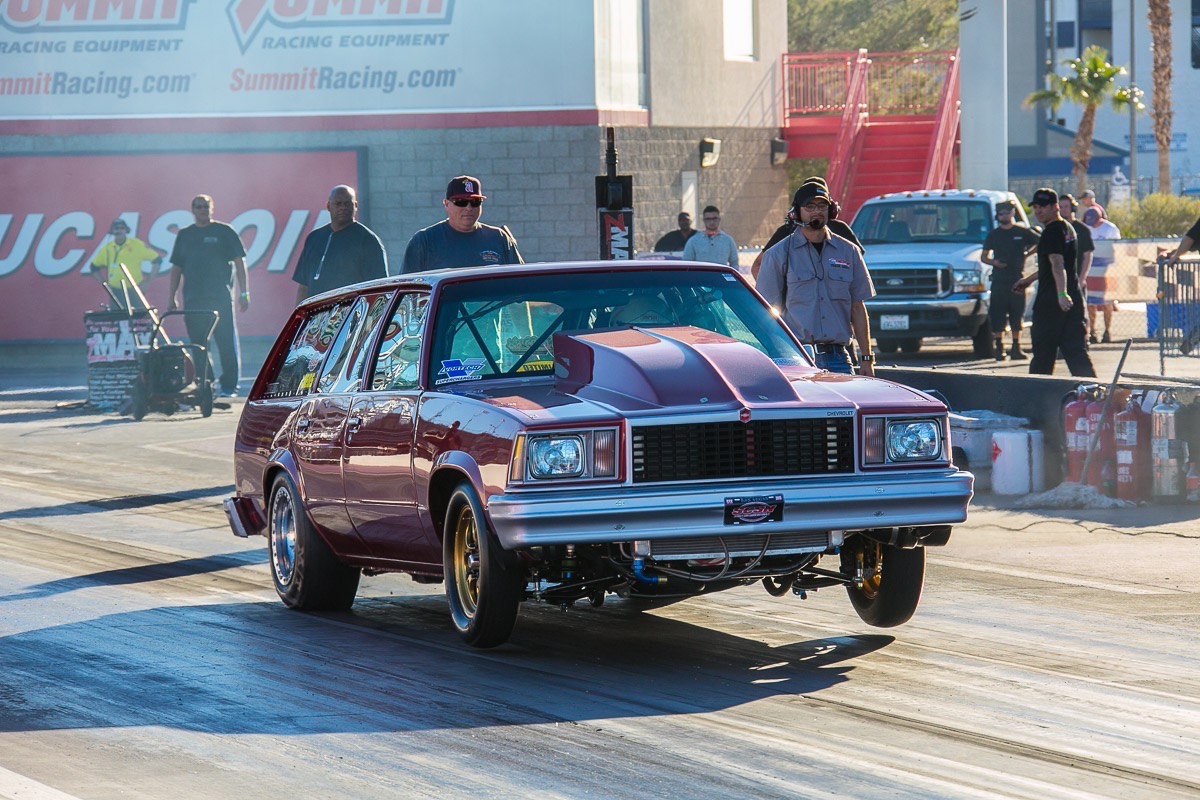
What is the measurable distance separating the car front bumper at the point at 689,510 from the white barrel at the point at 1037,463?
594 centimetres

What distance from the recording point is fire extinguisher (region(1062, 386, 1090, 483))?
1258cm

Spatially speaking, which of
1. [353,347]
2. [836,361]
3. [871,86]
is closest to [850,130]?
[871,86]

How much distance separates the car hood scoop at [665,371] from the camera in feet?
23.4

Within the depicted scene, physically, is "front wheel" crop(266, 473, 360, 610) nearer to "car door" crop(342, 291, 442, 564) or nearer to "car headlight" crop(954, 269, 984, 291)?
"car door" crop(342, 291, 442, 564)

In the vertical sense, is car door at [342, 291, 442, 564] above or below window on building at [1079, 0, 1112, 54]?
below

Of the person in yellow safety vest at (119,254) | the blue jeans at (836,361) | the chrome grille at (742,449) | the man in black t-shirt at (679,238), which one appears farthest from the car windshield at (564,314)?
the person in yellow safety vest at (119,254)

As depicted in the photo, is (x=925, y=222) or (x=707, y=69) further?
(x=707, y=69)

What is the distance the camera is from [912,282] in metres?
23.2

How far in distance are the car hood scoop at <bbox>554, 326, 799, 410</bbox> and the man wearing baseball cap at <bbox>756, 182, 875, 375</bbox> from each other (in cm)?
315

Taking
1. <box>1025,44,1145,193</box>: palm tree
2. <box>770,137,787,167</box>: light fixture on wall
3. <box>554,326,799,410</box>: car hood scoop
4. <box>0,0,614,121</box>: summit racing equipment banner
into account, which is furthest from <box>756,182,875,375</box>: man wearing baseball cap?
<box>1025,44,1145,193</box>: palm tree

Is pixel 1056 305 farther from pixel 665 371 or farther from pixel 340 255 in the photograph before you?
pixel 665 371

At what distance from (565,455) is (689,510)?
0.49m

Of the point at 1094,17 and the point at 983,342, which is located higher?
the point at 1094,17

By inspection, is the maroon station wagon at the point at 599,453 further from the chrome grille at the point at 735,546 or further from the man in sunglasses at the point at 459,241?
the man in sunglasses at the point at 459,241
